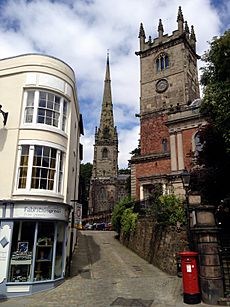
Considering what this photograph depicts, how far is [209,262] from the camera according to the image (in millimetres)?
8930

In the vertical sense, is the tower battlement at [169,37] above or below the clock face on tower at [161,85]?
above

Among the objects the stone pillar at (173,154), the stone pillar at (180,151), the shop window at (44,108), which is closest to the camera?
the shop window at (44,108)

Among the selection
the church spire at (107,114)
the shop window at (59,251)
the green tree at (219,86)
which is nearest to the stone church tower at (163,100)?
the green tree at (219,86)

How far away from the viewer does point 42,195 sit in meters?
11.4

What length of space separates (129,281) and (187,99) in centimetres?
2705

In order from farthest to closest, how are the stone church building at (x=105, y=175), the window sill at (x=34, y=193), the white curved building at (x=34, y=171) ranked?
1. the stone church building at (x=105, y=175)
2. the window sill at (x=34, y=193)
3. the white curved building at (x=34, y=171)

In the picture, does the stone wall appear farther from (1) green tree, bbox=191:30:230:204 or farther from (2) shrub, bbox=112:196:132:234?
(2) shrub, bbox=112:196:132:234

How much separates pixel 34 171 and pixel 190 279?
729 cm

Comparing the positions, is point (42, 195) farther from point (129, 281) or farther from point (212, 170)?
point (212, 170)

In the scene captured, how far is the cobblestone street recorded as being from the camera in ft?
29.7

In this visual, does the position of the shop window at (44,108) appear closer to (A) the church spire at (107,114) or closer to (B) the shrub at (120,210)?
(B) the shrub at (120,210)

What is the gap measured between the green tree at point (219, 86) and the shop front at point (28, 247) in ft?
26.3

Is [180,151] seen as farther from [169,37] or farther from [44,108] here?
[169,37]

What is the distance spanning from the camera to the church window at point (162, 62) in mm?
37219
